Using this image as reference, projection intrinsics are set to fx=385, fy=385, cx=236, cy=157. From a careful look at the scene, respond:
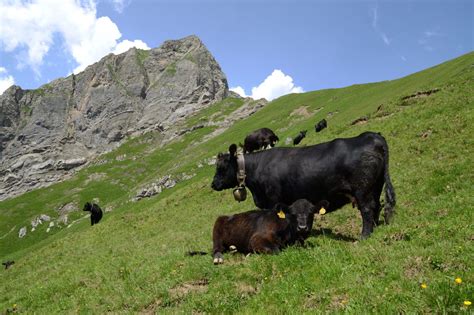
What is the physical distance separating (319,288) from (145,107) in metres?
199

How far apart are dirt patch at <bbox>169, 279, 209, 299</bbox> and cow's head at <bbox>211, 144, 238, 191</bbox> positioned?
212 inches

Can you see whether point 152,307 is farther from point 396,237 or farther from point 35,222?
point 35,222

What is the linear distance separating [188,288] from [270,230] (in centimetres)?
301

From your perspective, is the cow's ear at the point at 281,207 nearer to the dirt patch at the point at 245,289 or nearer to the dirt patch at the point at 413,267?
the dirt patch at the point at 245,289

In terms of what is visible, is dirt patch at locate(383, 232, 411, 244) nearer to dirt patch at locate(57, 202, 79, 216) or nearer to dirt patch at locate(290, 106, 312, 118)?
dirt patch at locate(290, 106, 312, 118)

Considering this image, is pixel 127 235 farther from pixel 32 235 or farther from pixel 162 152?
pixel 162 152

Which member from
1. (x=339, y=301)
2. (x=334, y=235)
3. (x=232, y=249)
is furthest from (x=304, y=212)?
(x=339, y=301)

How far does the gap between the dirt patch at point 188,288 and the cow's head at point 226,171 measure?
5385mm

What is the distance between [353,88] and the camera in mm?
79562

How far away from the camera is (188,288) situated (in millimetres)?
9586

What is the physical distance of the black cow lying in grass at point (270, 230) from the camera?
36.2 ft

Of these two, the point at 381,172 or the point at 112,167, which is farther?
the point at 112,167

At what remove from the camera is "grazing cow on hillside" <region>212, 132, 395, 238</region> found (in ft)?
37.8

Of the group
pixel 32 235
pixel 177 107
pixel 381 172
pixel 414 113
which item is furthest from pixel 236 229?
pixel 177 107
